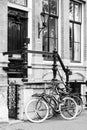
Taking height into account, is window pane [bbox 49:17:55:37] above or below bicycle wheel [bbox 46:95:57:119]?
above

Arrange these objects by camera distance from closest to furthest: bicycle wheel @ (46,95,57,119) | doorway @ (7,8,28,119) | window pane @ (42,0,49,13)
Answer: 1. bicycle wheel @ (46,95,57,119)
2. doorway @ (7,8,28,119)
3. window pane @ (42,0,49,13)

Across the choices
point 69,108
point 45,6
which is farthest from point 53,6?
point 69,108

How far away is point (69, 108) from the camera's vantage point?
879 cm

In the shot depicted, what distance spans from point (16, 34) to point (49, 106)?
9.62ft

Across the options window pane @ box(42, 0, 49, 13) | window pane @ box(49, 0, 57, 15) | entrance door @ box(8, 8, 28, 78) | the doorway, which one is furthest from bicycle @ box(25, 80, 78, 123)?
window pane @ box(49, 0, 57, 15)

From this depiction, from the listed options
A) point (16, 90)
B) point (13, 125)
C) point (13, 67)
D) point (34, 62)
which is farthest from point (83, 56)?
point (13, 125)

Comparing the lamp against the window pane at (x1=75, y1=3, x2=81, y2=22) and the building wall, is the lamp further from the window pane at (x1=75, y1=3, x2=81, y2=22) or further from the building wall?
the window pane at (x1=75, y1=3, x2=81, y2=22)

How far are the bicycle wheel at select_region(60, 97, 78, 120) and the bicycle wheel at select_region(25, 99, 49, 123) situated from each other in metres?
0.55

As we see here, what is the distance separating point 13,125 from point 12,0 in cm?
420

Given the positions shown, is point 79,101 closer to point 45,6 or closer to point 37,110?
point 37,110

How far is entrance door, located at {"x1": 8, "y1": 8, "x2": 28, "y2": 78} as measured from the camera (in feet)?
32.3

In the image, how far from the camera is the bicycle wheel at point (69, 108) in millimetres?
8684

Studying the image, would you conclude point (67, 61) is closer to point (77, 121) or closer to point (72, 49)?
point (72, 49)

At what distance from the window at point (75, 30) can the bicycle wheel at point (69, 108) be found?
3.78 metres
